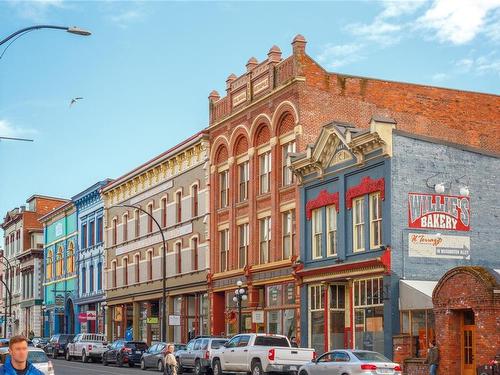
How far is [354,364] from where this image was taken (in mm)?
27719

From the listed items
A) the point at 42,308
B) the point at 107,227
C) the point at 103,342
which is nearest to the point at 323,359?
the point at 103,342

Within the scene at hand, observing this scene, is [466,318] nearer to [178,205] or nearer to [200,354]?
[200,354]

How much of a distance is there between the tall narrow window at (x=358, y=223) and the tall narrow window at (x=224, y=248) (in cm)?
1388

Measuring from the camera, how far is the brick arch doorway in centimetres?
3058

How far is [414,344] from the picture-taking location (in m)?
34.8

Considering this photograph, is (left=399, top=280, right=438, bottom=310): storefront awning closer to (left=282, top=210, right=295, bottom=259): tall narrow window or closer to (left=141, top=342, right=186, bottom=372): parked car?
(left=282, top=210, right=295, bottom=259): tall narrow window

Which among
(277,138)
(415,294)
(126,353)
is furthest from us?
(126,353)

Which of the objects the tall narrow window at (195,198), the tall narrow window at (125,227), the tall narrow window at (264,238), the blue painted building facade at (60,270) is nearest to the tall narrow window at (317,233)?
the tall narrow window at (264,238)

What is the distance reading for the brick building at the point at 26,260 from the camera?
9412 centimetres

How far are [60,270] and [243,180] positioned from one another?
131ft

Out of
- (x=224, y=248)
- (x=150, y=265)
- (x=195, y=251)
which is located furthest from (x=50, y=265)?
(x=224, y=248)

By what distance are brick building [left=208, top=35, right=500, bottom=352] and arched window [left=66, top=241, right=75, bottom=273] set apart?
3168 centimetres

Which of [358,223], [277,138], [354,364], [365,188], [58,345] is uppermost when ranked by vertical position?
[277,138]

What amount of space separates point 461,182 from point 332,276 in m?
6.49
